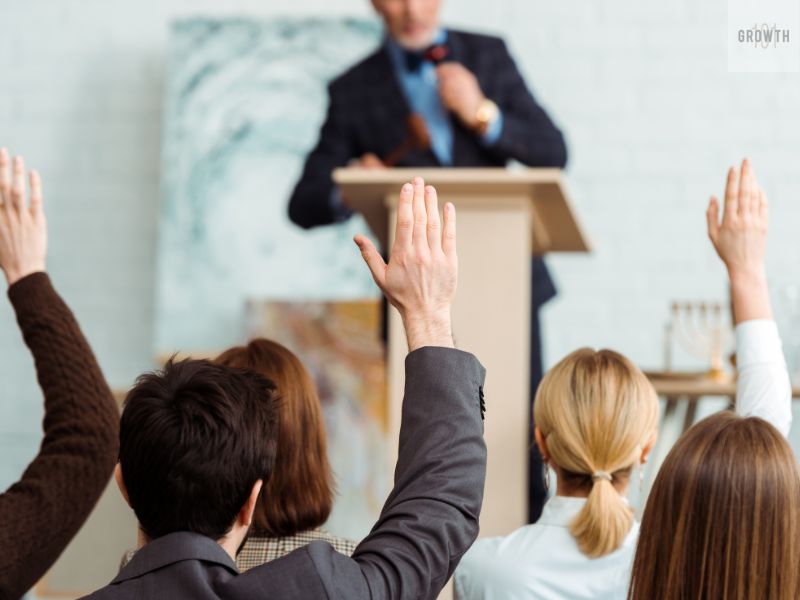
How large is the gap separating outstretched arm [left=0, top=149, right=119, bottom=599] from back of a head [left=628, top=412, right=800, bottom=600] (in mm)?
522

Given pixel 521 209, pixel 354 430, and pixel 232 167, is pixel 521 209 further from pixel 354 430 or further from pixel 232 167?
pixel 232 167

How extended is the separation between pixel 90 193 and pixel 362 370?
1.15 meters

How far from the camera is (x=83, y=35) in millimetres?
3898

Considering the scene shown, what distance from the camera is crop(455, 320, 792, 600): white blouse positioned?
4.33ft

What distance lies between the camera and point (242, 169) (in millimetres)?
3707

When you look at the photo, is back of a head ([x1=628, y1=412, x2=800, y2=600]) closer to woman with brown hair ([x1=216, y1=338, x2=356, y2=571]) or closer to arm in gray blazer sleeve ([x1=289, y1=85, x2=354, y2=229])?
woman with brown hair ([x1=216, y1=338, x2=356, y2=571])

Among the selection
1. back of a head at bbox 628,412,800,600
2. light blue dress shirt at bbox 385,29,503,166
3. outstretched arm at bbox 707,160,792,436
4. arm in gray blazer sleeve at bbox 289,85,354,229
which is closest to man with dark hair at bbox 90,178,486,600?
back of a head at bbox 628,412,800,600

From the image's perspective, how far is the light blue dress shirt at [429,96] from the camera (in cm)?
320

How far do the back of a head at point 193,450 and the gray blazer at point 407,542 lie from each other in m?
0.03

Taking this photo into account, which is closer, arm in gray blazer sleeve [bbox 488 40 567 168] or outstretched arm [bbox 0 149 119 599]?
outstretched arm [bbox 0 149 119 599]

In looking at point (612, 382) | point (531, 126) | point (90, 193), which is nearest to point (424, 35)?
point (531, 126)

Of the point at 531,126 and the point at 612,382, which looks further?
the point at 531,126

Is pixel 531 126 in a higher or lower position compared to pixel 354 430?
higher
